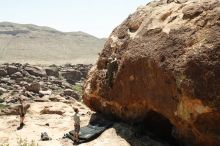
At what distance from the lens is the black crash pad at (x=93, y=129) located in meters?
15.3

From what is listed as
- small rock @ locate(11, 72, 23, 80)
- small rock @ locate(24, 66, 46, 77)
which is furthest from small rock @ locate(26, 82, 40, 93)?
small rock @ locate(24, 66, 46, 77)

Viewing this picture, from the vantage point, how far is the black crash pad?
50.3 ft

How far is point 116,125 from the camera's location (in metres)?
15.7

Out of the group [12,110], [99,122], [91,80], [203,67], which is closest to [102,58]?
[91,80]

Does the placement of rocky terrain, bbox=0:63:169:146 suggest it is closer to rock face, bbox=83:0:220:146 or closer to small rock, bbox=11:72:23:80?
small rock, bbox=11:72:23:80

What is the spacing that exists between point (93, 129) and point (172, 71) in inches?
172

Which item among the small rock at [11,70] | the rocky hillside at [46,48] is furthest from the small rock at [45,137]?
the rocky hillside at [46,48]

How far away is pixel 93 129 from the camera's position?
15883mm

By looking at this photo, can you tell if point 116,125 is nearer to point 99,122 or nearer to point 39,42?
point 99,122

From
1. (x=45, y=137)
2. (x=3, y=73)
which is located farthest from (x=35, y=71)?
(x=45, y=137)

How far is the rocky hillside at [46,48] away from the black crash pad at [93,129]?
59.8m

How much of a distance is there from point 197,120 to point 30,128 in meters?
8.55

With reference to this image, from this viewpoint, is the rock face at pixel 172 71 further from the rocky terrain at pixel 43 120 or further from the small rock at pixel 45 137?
the small rock at pixel 45 137

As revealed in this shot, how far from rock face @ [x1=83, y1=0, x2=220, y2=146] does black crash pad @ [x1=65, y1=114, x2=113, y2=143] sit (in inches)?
20.9
